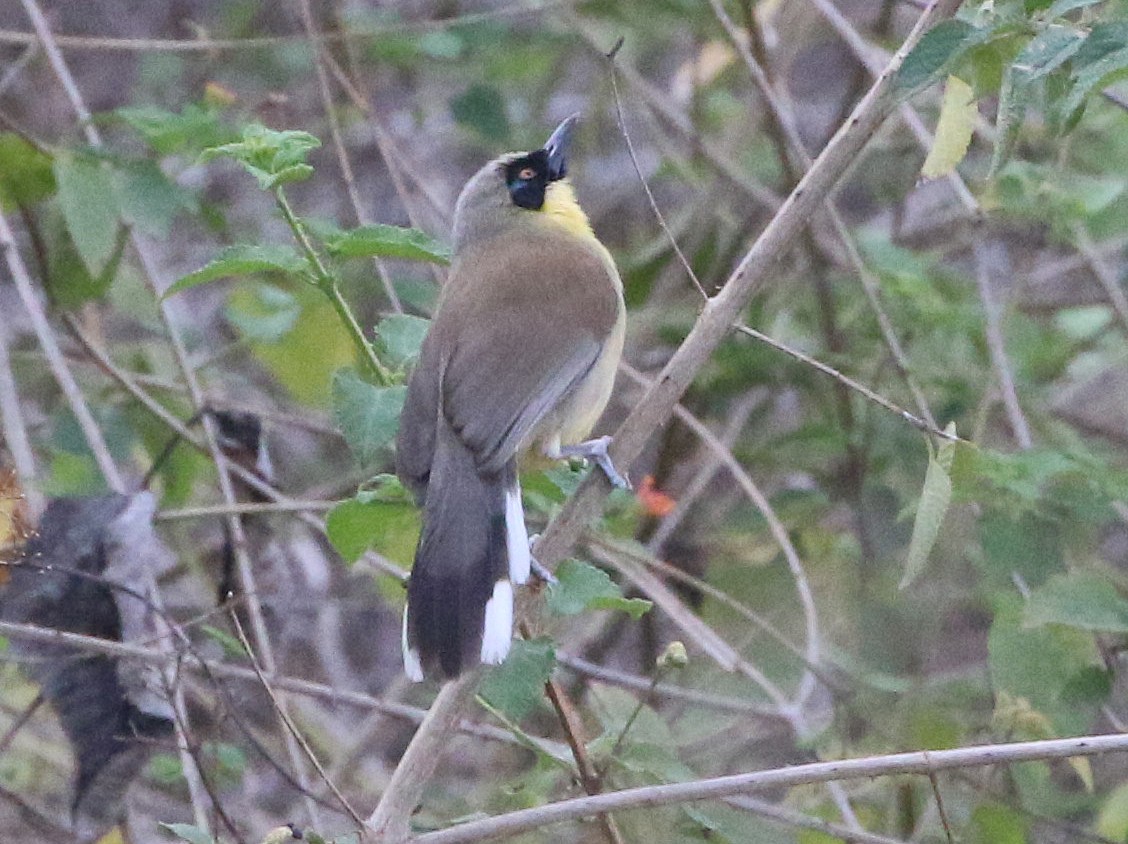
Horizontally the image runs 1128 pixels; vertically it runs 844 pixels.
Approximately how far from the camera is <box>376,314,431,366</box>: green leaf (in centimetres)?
255

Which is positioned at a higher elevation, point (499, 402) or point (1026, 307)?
point (499, 402)

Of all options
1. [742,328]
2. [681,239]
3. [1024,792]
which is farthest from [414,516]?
[681,239]

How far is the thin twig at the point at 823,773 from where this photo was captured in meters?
1.98

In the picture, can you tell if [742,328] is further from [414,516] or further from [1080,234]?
[1080,234]

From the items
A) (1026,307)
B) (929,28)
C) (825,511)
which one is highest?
(929,28)

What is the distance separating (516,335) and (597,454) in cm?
40

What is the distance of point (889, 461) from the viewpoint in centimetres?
447

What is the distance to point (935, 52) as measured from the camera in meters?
2.16

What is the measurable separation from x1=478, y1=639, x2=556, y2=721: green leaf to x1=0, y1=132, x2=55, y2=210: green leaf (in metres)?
1.82

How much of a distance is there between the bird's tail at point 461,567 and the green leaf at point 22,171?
147cm

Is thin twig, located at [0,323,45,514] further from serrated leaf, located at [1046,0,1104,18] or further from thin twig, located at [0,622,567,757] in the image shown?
serrated leaf, located at [1046,0,1104,18]

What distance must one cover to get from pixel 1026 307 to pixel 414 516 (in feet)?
9.85

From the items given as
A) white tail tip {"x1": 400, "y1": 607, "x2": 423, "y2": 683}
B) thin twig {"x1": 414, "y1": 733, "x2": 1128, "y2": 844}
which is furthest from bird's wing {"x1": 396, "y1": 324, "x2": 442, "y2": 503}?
thin twig {"x1": 414, "y1": 733, "x2": 1128, "y2": 844}

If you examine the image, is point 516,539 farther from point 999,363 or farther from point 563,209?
point 999,363
